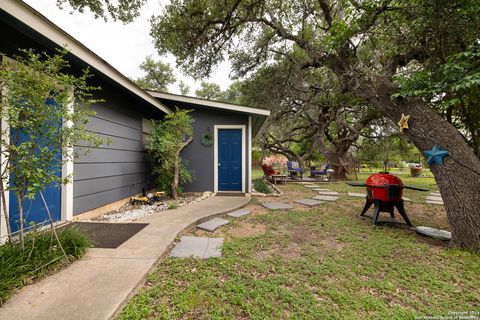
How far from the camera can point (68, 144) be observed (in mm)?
2062

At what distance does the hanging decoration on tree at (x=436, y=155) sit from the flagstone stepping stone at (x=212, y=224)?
3.42 metres

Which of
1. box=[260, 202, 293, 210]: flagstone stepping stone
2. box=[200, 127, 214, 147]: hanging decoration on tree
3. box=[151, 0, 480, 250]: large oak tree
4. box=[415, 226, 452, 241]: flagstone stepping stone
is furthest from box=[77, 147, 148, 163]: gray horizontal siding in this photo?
box=[415, 226, 452, 241]: flagstone stepping stone

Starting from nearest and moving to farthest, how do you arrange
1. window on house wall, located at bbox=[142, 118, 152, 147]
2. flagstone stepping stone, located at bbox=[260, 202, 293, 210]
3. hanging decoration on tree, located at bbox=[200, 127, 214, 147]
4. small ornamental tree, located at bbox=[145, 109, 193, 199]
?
flagstone stepping stone, located at bbox=[260, 202, 293, 210] → small ornamental tree, located at bbox=[145, 109, 193, 199] → window on house wall, located at bbox=[142, 118, 152, 147] → hanging decoration on tree, located at bbox=[200, 127, 214, 147]

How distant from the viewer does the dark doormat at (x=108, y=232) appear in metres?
2.44

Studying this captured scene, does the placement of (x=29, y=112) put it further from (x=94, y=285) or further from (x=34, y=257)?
(x=94, y=285)

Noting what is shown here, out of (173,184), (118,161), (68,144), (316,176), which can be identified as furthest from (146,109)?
(316,176)

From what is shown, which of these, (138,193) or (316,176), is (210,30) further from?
(316,176)

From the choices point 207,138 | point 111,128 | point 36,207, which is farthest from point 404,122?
point 36,207

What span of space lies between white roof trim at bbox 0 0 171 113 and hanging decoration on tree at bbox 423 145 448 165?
509 centimetres

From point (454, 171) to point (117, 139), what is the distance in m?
5.90

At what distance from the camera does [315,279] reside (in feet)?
6.37

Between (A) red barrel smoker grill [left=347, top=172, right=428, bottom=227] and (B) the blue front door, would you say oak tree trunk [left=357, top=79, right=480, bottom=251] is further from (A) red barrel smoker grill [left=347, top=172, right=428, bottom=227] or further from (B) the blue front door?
(B) the blue front door

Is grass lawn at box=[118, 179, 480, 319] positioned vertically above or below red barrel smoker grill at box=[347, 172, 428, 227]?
below

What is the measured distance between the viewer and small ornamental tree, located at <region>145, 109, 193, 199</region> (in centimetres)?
472
